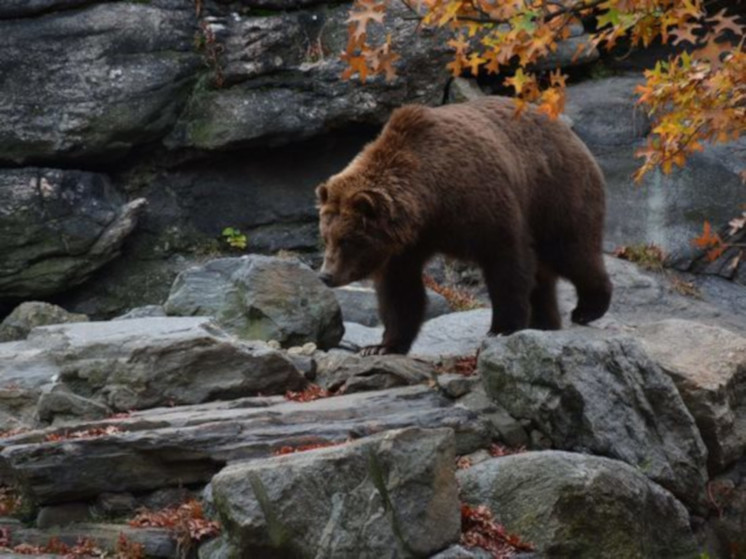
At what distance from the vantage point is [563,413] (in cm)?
795

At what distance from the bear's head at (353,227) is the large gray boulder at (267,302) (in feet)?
4.28

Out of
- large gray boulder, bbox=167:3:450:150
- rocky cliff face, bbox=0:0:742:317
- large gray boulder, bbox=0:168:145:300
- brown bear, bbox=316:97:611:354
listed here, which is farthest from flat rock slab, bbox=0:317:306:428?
large gray boulder, bbox=167:3:450:150

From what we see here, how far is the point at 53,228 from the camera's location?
546 inches

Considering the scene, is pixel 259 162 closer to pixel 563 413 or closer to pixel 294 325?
pixel 294 325

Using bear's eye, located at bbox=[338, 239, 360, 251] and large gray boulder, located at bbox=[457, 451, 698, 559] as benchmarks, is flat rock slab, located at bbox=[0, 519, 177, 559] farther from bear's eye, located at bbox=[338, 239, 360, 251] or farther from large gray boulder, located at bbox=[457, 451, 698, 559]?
bear's eye, located at bbox=[338, 239, 360, 251]

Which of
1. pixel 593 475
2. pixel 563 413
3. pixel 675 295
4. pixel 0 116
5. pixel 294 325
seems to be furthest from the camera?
pixel 675 295

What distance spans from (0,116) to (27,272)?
5.60ft

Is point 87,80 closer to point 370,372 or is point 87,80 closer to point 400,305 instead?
point 400,305

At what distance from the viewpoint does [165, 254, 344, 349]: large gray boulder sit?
10.6m

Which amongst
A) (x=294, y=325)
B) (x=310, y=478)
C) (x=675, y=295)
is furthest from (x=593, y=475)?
(x=675, y=295)

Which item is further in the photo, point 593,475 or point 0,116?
point 0,116

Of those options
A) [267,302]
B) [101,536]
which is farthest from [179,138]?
[101,536]

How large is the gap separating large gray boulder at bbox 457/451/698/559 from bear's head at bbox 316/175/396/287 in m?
2.58

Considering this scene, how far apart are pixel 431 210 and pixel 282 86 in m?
5.73
